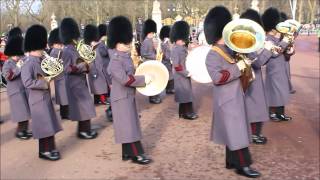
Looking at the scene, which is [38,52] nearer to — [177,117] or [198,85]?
[177,117]

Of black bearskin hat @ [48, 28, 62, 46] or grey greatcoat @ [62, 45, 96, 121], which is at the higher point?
black bearskin hat @ [48, 28, 62, 46]

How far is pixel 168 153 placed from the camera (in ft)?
18.9

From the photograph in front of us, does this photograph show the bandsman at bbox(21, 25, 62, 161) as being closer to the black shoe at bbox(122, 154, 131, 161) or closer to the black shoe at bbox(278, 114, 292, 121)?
the black shoe at bbox(122, 154, 131, 161)

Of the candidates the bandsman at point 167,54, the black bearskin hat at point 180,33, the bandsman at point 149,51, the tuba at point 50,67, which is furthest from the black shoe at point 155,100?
the tuba at point 50,67

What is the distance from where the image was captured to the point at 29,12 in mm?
31703

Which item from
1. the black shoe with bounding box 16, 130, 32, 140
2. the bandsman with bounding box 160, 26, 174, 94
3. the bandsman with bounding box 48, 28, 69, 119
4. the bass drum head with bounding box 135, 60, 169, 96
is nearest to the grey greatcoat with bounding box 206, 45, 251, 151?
the bass drum head with bounding box 135, 60, 169, 96

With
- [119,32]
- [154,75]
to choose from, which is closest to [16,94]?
[119,32]

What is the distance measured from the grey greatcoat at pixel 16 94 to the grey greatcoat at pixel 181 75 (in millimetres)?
2534

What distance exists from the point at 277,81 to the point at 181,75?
163 cm

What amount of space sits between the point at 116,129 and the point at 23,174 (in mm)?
1200

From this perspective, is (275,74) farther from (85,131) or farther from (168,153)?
(85,131)

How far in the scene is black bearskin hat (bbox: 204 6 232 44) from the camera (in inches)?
190

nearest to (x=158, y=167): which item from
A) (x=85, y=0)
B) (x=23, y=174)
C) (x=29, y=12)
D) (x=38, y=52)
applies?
(x=23, y=174)

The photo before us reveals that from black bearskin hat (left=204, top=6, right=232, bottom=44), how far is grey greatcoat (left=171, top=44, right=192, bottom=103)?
243cm
